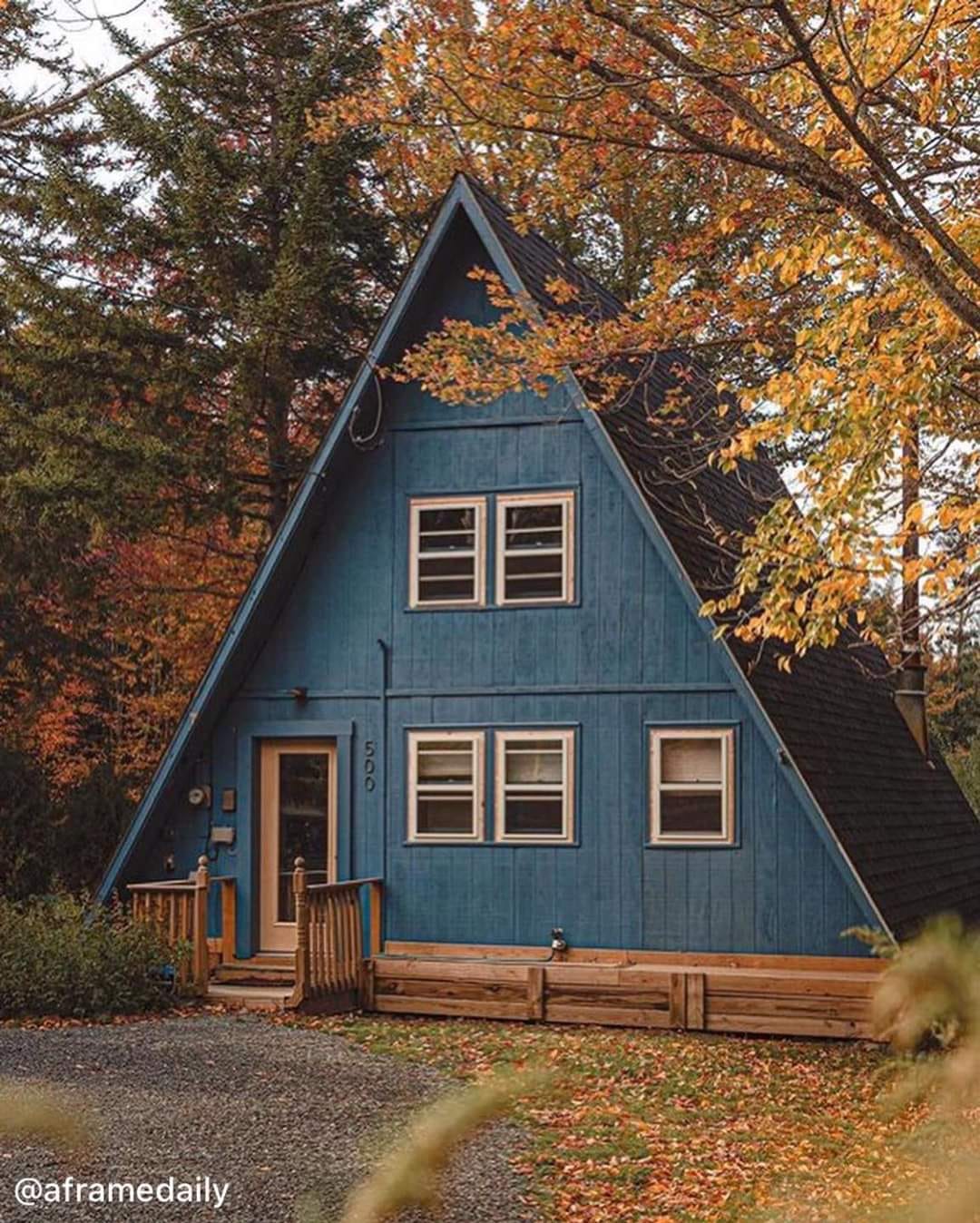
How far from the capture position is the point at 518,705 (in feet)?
53.6

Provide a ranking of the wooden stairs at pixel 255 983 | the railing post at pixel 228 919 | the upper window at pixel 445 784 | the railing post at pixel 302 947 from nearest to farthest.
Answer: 1. the railing post at pixel 302 947
2. the wooden stairs at pixel 255 983
3. the upper window at pixel 445 784
4. the railing post at pixel 228 919

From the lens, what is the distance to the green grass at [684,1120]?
8.13 metres

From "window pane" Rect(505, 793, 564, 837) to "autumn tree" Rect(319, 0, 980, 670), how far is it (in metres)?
4.77

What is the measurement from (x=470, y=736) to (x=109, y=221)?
10822 millimetres

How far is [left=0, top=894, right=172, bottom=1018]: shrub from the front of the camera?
14.4 m

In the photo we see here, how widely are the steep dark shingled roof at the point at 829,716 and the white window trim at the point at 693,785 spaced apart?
689mm

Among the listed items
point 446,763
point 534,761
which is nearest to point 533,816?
point 534,761

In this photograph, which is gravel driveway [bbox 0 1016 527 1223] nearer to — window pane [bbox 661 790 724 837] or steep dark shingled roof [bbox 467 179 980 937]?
window pane [bbox 661 790 724 837]

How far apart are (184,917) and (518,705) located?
3.81 metres

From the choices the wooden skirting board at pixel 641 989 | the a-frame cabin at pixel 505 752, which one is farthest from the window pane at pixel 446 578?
the wooden skirting board at pixel 641 989

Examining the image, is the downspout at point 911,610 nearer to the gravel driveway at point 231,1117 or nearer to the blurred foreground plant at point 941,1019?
the gravel driveway at point 231,1117

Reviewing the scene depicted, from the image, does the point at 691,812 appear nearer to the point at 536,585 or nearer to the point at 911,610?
the point at 536,585

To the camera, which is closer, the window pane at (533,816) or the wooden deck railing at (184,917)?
the wooden deck railing at (184,917)

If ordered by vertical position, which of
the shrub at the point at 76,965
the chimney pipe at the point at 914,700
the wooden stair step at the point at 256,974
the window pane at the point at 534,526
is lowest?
the wooden stair step at the point at 256,974
